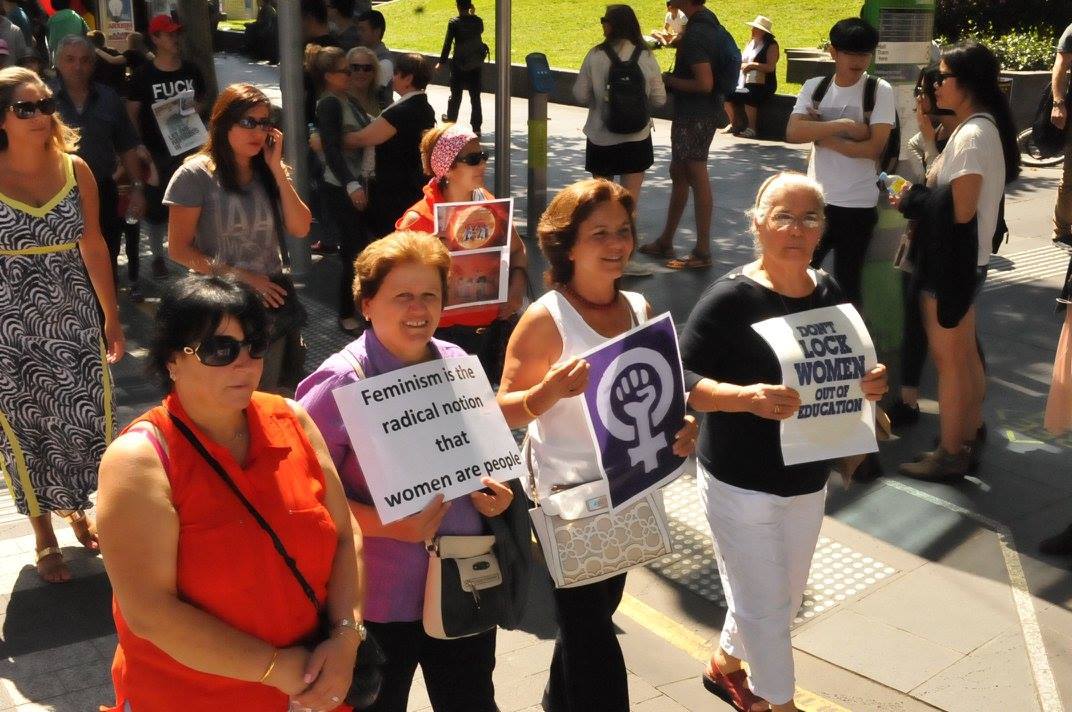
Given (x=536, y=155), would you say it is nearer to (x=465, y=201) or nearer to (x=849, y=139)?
(x=849, y=139)

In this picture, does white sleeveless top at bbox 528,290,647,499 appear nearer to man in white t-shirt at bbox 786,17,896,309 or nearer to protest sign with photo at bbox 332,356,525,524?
protest sign with photo at bbox 332,356,525,524

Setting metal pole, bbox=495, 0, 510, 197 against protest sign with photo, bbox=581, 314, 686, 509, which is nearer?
protest sign with photo, bbox=581, 314, 686, 509

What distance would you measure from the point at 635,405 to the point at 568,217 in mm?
642

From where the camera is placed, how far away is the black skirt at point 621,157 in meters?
9.71

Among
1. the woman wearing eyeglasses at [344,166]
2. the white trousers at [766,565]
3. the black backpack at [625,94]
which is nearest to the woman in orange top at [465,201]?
the white trousers at [766,565]

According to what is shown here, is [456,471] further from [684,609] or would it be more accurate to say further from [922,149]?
[922,149]

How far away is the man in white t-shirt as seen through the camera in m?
6.91

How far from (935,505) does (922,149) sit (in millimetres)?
2361

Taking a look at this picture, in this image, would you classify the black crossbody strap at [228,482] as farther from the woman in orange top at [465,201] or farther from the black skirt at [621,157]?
the black skirt at [621,157]

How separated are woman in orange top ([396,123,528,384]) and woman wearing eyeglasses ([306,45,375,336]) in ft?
9.84

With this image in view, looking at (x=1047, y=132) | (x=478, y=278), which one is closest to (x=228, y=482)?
(x=478, y=278)

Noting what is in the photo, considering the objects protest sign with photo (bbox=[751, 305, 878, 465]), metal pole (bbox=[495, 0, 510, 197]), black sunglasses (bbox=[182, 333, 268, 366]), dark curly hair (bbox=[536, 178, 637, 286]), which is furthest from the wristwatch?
metal pole (bbox=[495, 0, 510, 197])

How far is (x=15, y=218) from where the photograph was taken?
488 centimetres

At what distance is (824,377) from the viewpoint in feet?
12.7
